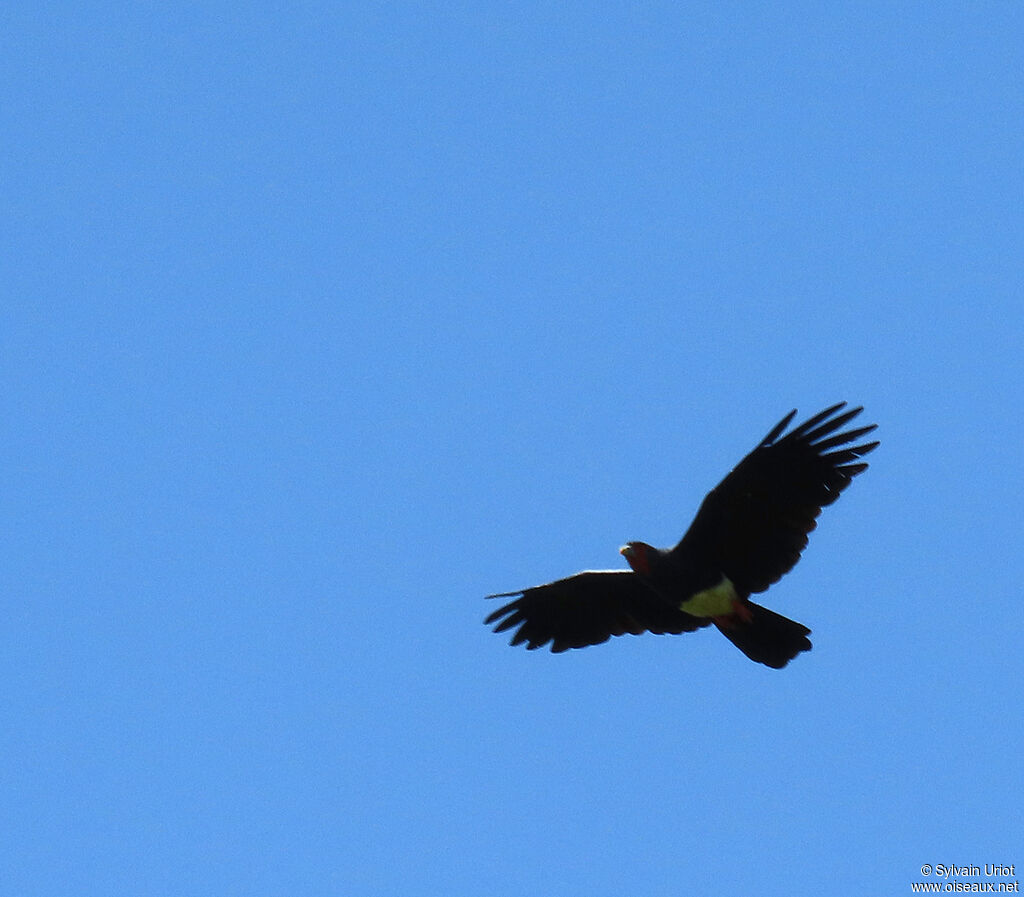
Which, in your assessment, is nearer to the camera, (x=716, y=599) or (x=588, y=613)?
(x=716, y=599)

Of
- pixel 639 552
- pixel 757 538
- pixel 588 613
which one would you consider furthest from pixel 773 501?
pixel 588 613

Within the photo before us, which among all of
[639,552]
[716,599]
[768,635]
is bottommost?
[768,635]

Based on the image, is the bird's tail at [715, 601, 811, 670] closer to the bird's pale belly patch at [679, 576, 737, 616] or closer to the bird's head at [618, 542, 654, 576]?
the bird's pale belly patch at [679, 576, 737, 616]

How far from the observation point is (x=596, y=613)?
51.0ft

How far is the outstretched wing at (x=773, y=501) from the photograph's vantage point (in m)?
13.7

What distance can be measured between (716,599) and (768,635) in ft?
1.74

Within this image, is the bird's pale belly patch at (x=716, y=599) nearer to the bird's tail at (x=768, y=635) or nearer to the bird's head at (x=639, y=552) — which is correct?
the bird's tail at (x=768, y=635)

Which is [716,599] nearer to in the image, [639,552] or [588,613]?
[639,552]

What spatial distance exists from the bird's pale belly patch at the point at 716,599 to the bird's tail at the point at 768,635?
0.36ft

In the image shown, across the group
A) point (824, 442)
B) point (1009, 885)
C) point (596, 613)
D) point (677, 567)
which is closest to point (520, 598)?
point (596, 613)

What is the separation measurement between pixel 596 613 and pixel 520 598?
764mm

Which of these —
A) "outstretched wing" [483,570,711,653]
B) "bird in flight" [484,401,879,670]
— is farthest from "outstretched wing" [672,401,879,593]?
"outstretched wing" [483,570,711,653]

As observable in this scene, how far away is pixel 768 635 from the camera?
14078 millimetres

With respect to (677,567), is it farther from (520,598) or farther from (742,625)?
(520,598)
